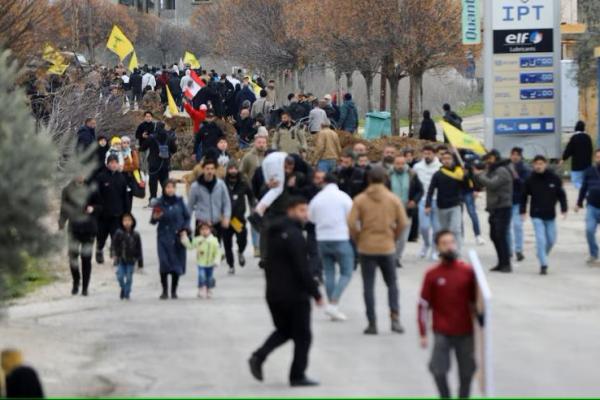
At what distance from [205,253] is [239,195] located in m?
2.59

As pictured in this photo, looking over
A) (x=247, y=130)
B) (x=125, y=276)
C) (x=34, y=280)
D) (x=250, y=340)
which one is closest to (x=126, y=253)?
(x=125, y=276)

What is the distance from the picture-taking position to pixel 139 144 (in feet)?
101

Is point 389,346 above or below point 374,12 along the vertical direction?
below

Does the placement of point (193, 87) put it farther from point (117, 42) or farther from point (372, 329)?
point (372, 329)

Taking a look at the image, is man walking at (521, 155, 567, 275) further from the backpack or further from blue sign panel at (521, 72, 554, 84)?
blue sign panel at (521, 72, 554, 84)

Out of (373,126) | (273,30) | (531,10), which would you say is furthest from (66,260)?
(273,30)

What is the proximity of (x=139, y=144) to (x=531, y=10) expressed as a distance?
30.4 ft

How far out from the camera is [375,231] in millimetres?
15922

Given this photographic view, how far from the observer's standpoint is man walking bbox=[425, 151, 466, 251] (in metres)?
21.0

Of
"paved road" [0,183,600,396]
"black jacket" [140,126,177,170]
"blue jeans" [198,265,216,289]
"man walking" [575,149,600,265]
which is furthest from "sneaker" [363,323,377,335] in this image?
"black jacket" [140,126,177,170]

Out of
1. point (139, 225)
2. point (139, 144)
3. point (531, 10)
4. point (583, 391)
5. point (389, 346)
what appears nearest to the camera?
point (583, 391)

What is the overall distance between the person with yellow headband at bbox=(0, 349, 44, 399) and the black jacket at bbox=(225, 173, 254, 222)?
34.5 ft

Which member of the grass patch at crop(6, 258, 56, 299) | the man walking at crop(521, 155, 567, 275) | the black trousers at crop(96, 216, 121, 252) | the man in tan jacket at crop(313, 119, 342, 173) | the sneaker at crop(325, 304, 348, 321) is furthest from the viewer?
the man in tan jacket at crop(313, 119, 342, 173)

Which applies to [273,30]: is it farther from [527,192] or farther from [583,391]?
[583,391]
